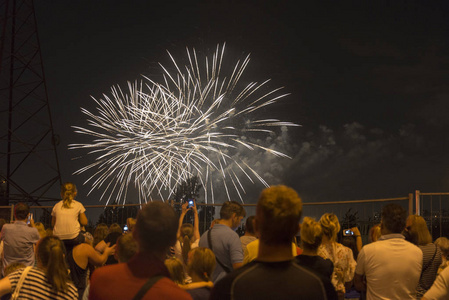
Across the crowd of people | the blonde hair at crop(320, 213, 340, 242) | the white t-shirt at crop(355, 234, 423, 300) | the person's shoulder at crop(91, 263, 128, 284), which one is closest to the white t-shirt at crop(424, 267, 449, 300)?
the crowd of people

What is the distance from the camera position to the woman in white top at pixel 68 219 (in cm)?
825

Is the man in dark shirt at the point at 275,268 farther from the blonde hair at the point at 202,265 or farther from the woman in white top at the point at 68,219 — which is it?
the woman in white top at the point at 68,219

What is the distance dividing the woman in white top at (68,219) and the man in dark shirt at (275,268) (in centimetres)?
611

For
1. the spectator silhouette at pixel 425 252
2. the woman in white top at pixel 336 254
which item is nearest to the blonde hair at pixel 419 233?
the spectator silhouette at pixel 425 252

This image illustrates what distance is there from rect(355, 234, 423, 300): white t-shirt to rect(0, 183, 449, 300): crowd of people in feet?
0.03

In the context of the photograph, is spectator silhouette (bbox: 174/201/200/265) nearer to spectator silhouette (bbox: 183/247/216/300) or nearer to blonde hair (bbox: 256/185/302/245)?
spectator silhouette (bbox: 183/247/216/300)

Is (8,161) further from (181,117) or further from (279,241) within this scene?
→ (279,241)

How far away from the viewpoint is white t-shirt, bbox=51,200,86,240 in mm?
8227

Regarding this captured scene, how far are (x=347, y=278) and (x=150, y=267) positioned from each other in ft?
13.3

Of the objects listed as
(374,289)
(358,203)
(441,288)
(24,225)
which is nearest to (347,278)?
(374,289)

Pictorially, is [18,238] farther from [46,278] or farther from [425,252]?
[425,252]

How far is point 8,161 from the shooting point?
70.4ft

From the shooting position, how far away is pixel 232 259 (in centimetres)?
637

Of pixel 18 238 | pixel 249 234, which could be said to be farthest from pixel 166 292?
pixel 18 238
